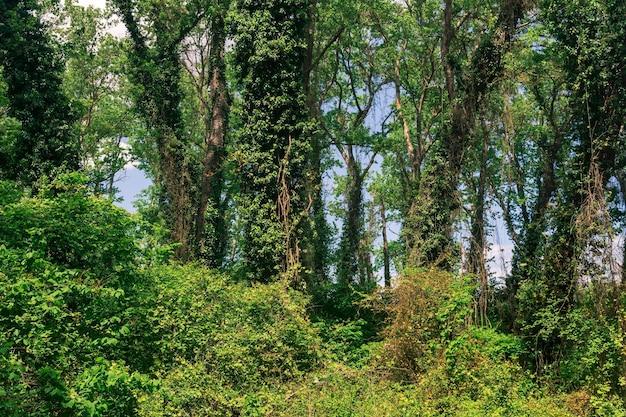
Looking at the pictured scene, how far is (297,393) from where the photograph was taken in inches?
362

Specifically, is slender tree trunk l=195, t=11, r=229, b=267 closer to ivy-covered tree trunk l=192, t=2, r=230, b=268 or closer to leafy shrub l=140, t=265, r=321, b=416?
ivy-covered tree trunk l=192, t=2, r=230, b=268

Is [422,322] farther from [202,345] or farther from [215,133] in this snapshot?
[215,133]

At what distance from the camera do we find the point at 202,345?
10164 mm

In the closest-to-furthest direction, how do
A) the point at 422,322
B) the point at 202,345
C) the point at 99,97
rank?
the point at 202,345, the point at 422,322, the point at 99,97

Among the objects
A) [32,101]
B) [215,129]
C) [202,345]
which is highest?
[215,129]

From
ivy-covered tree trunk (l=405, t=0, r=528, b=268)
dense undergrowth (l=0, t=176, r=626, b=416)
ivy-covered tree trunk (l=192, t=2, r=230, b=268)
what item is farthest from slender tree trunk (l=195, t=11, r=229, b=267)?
ivy-covered tree trunk (l=405, t=0, r=528, b=268)

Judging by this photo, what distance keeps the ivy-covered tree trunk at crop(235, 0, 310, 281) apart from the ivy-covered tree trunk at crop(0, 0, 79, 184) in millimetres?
5404

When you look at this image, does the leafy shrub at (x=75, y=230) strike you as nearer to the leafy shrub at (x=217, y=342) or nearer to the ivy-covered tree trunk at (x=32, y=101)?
the leafy shrub at (x=217, y=342)

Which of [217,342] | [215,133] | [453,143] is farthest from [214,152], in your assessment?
[217,342]

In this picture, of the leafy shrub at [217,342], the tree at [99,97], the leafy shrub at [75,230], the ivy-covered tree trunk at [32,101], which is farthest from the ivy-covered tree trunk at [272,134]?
the tree at [99,97]

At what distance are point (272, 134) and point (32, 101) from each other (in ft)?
23.5

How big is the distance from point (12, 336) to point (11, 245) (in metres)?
2.28

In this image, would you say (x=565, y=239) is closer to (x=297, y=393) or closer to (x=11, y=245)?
(x=297, y=393)

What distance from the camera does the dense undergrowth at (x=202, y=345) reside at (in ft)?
23.8
